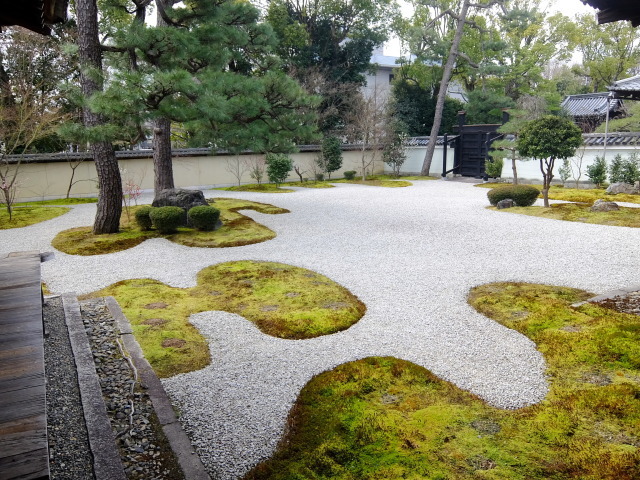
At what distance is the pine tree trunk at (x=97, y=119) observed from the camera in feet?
26.5

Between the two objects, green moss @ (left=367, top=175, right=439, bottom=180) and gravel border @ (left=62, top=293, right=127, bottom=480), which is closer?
gravel border @ (left=62, top=293, right=127, bottom=480)

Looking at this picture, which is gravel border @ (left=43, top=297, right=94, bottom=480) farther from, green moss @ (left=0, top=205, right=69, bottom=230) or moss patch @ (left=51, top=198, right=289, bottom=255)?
green moss @ (left=0, top=205, right=69, bottom=230)

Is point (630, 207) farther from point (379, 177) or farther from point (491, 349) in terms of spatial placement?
point (379, 177)

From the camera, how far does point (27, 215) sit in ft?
37.0

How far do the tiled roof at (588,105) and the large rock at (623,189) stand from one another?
7910 mm

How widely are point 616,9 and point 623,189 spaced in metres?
11.2

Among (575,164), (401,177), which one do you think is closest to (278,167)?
(401,177)

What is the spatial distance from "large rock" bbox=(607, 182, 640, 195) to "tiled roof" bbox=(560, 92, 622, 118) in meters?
7.91

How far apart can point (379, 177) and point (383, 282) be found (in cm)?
1488

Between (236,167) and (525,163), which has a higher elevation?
(525,163)

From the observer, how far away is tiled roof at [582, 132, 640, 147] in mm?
13805

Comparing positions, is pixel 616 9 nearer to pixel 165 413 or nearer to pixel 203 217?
pixel 165 413

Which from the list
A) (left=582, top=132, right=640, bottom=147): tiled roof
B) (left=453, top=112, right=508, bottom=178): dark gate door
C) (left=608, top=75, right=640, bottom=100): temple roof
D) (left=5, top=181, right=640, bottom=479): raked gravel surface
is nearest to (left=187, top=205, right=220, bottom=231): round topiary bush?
(left=5, top=181, right=640, bottom=479): raked gravel surface

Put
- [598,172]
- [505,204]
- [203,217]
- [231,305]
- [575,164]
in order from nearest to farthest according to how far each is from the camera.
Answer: [231,305], [203,217], [505,204], [598,172], [575,164]
